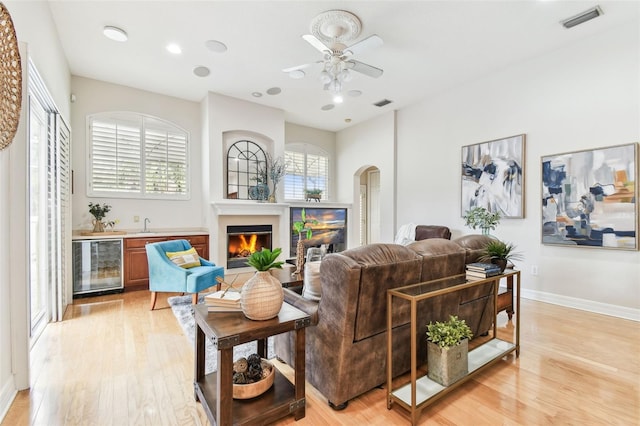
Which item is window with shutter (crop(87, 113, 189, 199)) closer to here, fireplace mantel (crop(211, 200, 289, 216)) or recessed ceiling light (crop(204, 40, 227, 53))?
fireplace mantel (crop(211, 200, 289, 216))

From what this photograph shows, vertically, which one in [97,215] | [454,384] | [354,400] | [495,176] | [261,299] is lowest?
[354,400]

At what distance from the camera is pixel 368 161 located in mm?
6785

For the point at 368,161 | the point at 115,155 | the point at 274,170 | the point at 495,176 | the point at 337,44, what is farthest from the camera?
the point at 368,161

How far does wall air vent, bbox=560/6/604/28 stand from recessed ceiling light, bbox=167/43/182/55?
459 centimetres

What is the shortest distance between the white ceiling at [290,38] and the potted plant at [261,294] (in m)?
2.77

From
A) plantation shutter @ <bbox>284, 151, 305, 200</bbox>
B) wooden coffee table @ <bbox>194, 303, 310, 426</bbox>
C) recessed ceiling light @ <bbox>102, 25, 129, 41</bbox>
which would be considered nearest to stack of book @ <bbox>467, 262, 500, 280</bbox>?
wooden coffee table @ <bbox>194, 303, 310, 426</bbox>

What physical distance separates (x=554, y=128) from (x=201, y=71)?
16.6 feet

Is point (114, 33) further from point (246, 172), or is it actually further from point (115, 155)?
point (246, 172)

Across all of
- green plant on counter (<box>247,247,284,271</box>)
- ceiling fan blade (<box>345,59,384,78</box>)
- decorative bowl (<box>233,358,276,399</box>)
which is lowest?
decorative bowl (<box>233,358,276,399</box>)

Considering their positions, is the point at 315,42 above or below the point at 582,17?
below

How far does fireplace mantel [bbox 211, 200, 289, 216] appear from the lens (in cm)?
512

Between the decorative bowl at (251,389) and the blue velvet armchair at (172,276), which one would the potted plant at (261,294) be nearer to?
the decorative bowl at (251,389)

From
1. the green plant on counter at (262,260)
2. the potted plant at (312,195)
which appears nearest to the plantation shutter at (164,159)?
the potted plant at (312,195)

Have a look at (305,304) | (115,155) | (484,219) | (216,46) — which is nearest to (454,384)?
(305,304)
